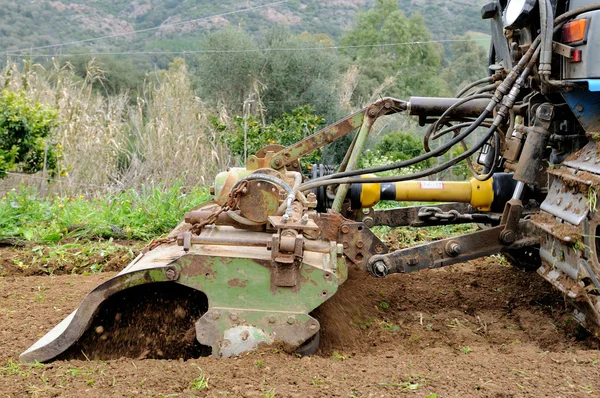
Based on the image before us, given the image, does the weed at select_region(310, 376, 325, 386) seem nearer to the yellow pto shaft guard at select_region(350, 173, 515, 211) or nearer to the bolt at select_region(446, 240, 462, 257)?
the bolt at select_region(446, 240, 462, 257)

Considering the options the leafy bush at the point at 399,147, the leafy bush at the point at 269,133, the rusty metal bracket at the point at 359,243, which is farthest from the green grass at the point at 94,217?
the leafy bush at the point at 399,147

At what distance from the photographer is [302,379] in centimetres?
372

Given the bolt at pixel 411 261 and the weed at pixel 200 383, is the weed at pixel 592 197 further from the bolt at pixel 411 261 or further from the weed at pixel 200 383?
the weed at pixel 200 383

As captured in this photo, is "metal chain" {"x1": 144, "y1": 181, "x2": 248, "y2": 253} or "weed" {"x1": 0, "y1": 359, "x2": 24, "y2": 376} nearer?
"weed" {"x1": 0, "y1": 359, "x2": 24, "y2": 376}

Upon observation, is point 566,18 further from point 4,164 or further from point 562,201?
point 4,164

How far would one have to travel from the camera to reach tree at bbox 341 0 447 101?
2258 cm

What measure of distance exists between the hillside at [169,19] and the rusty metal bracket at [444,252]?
25.8m

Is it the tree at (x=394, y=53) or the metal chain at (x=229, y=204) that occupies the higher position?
the metal chain at (x=229, y=204)

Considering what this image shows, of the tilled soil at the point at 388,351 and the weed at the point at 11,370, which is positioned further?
the weed at the point at 11,370

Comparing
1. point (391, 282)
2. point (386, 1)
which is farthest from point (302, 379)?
point (386, 1)

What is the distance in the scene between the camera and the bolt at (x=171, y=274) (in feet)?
13.5

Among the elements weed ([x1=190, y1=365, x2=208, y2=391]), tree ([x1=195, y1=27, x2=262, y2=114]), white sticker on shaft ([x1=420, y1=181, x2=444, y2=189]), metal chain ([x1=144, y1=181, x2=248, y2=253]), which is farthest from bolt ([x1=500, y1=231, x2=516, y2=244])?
tree ([x1=195, y1=27, x2=262, y2=114])

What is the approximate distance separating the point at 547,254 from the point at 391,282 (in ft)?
5.47

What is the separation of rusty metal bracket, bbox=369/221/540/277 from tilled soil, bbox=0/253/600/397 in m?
0.39
